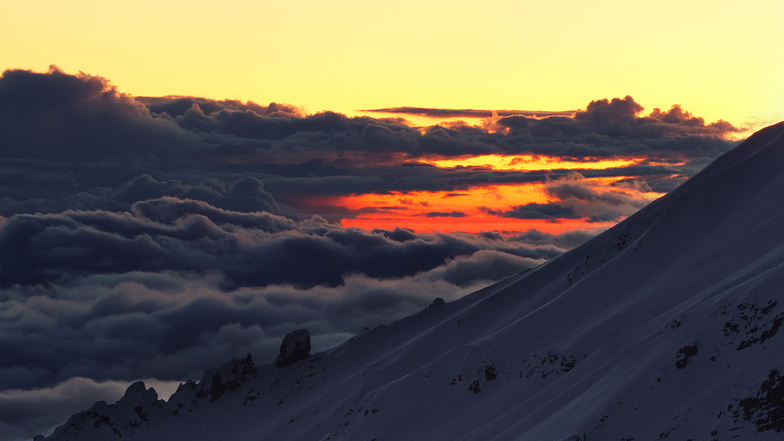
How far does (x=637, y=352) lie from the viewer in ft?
384

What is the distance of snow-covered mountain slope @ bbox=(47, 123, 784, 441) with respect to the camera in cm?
9919

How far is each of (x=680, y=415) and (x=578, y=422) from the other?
484 inches

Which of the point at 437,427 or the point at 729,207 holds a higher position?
the point at 729,207

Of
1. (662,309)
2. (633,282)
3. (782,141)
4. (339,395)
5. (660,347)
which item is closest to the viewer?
(660,347)

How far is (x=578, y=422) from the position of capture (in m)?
104

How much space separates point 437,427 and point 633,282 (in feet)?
157

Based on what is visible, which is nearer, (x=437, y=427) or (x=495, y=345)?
(x=437, y=427)

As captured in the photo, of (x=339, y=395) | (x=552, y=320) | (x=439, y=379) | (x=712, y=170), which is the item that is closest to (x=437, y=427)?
(x=439, y=379)

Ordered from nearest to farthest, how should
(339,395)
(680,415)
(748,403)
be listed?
(748,403), (680,415), (339,395)

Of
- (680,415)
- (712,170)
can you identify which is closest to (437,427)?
(680,415)

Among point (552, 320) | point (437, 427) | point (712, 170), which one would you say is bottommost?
point (437, 427)

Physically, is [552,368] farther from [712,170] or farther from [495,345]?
[712,170]

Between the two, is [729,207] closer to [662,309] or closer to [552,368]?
[662,309]

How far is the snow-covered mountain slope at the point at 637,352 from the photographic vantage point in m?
99.2
